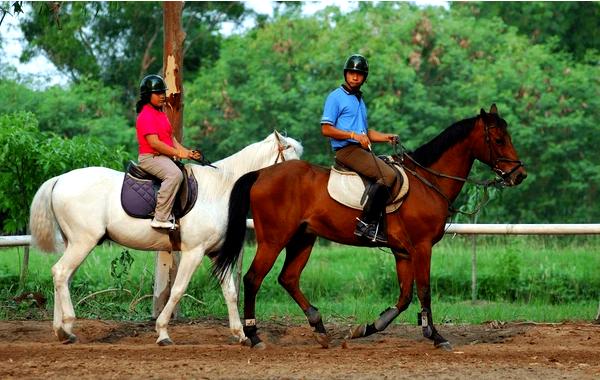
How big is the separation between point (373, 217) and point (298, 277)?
1.03 metres

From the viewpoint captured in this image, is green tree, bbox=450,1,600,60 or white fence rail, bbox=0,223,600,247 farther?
green tree, bbox=450,1,600,60

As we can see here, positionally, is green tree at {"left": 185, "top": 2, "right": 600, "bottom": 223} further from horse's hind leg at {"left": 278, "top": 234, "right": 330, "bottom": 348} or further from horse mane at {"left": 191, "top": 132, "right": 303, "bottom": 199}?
horse's hind leg at {"left": 278, "top": 234, "right": 330, "bottom": 348}

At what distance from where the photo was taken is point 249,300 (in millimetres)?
11477

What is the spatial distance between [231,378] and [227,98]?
28558 mm

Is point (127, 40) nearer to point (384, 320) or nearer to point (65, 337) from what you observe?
point (65, 337)

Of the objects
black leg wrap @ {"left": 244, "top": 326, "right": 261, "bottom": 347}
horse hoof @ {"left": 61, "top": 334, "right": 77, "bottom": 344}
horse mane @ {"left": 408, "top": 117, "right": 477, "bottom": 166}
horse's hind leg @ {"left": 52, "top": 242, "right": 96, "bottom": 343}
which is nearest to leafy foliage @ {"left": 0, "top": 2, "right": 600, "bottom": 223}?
horse mane @ {"left": 408, "top": 117, "right": 477, "bottom": 166}

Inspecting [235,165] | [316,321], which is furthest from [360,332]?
[235,165]

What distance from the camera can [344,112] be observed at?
11.5 metres

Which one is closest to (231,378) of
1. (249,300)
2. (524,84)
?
(249,300)

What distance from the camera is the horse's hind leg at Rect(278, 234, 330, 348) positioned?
37.5ft

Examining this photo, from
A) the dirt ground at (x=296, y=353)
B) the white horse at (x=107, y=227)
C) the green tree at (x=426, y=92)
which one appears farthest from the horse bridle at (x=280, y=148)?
the green tree at (x=426, y=92)

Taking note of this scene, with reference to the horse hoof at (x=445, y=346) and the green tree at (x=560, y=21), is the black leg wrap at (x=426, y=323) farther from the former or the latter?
the green tree at (x=560, y=21)

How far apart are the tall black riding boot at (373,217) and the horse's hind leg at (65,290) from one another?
2.71m

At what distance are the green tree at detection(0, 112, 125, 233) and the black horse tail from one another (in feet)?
18.6
